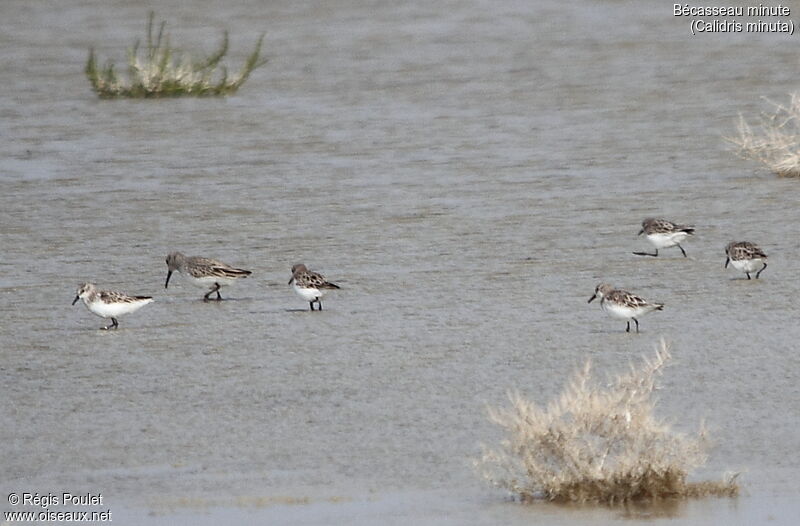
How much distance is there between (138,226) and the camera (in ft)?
58.7

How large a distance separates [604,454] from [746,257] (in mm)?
5882

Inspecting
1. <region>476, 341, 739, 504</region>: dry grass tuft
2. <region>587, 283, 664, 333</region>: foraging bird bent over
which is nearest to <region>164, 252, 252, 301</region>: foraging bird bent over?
<region>587, 283, 664, 333</region>: foraging bird bent over

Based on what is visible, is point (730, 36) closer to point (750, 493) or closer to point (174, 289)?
point (174, 289)

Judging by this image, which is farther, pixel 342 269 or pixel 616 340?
pixel 342 269

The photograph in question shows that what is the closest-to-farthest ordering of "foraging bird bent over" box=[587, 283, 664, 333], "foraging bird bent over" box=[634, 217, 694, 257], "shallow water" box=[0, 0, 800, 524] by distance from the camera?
"shallow water" box=[0, 0, 800, 524] < "foraging bird bent over" box=[587, 283, 664, 333] < "foraging bird bent over" box=[634, 217, 694, 257]

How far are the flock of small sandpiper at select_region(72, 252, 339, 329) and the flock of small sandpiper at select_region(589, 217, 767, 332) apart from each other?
2275 mm

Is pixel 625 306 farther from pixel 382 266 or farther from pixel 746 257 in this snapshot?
pixel 382 266

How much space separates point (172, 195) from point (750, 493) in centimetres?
1178

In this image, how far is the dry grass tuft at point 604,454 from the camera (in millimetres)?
8734

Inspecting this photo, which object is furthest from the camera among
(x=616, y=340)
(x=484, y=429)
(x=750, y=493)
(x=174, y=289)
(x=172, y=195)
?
(x=172, y=195)

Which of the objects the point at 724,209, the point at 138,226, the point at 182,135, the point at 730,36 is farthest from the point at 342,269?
the point at 730,36

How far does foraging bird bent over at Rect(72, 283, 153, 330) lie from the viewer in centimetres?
1323

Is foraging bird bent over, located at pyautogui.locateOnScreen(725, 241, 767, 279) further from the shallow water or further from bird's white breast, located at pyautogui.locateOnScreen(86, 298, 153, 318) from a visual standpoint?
bird's white breast, located at pyautogui.locateOnScreen(86, 298, 153, 318)

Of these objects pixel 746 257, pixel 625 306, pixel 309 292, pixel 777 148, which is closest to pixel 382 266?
pixel 309 292
